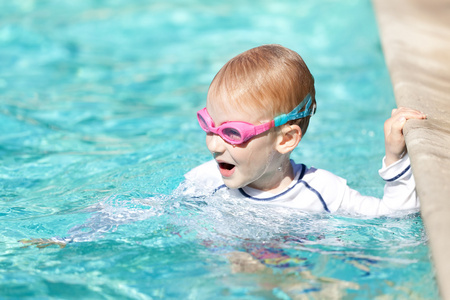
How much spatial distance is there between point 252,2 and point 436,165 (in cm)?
818

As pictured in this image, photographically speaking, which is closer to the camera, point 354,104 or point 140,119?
point 140,119

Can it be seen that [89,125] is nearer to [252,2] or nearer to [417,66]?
[417,66]

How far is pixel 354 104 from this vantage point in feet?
22.1

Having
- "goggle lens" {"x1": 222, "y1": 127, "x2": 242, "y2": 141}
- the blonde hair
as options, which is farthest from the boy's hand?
"goggle lens" {"x1": 222, "y1": 127, "x2": 242, "y2": 141}

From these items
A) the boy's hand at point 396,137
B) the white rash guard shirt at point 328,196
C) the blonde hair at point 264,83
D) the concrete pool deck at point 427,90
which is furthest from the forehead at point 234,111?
the concrete pool deck at point 427,90

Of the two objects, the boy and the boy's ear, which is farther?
the boy's ear

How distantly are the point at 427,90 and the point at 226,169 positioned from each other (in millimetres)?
1897

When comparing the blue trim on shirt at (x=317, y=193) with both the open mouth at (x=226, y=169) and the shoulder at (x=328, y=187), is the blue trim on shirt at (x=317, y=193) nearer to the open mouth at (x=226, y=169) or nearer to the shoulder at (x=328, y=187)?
the shoulder at (x=328, y=187)

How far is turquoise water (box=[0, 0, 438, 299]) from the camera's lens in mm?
2988

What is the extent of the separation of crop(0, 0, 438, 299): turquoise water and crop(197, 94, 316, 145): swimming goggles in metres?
0.54

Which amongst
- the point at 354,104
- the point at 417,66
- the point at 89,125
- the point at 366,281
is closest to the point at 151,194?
the point at 366,281

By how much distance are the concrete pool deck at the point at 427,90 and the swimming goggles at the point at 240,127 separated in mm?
637

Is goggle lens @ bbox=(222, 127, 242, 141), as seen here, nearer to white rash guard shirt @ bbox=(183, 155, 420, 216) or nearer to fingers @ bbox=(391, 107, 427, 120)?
white rash guard shirt @ bbox=(183, 155, 420, 216)

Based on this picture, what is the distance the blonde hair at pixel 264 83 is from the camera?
3.28 metres
